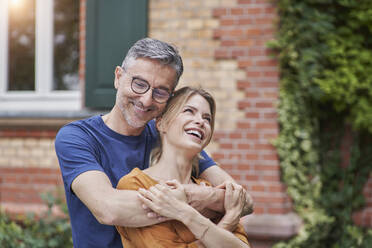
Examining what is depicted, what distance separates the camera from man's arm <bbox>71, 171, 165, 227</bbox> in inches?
71.7

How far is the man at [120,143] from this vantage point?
6.40 ft

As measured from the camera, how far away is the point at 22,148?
5.23 m

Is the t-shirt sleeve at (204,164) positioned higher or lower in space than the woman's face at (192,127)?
lower

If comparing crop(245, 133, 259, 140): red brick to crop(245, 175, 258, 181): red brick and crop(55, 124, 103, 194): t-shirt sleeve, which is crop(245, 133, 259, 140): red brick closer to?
crop(245, 175, 258, 181): red brick

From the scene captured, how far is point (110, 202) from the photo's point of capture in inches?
71.7

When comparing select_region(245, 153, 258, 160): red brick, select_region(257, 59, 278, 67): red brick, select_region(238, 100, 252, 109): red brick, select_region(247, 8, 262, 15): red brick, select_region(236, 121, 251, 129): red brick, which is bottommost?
select_region(245, 153, 258, 160): red brick

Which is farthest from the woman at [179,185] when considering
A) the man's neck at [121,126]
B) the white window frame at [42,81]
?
the white window frame at [42,81]

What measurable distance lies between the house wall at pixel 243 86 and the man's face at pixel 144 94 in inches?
96.3

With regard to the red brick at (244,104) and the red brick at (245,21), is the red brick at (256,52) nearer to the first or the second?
the red brick at (245,21)

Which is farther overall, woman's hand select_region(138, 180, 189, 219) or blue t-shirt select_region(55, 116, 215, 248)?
blue t-shirt select_region(55, 116, 215, 248)

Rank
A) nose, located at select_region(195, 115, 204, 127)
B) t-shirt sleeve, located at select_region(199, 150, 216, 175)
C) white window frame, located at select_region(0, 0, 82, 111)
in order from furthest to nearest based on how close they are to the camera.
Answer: white window frame, located at select_region(0, 0, 82, 111)
t-shirt sleeve, located at select_region(199, 150, 216, 175)
nose, located at select_region(195, 115, 204, 127)

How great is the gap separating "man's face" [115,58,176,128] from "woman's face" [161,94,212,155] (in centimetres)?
10

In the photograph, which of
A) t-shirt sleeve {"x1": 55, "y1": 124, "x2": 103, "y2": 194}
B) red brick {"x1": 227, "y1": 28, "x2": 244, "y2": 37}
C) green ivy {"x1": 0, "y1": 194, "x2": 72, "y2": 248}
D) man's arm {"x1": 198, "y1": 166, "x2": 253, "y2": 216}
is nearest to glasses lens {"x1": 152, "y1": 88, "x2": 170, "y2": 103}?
t-shirt sleeve {"x1": 55, "y1": 124, "x2": 103, "y2": 194}

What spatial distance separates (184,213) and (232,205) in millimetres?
254
